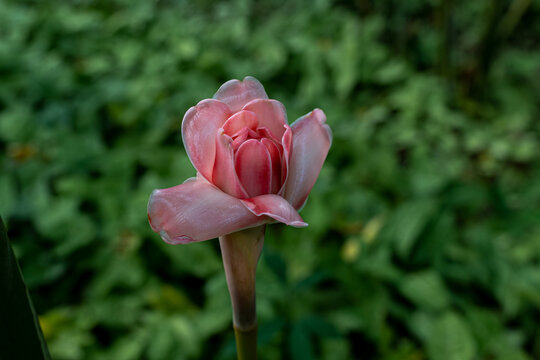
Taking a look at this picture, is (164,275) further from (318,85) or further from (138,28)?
(138,28)

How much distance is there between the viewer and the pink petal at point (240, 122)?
0.29 meters

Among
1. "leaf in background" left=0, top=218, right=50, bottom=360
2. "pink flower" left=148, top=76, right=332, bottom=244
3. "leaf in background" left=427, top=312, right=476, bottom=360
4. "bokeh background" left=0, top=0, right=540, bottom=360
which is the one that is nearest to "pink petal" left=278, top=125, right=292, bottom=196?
"pink flower" left=148, top=76, right=332, bottom=244

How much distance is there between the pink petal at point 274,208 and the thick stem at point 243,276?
0.11 ft

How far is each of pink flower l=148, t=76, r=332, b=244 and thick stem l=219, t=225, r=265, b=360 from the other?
0.10 feet

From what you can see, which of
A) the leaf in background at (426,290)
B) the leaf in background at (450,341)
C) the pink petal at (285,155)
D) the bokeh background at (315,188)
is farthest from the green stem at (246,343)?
the leaf in background at (426,290)

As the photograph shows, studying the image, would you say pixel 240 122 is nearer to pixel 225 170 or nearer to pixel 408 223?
pixel 225 170

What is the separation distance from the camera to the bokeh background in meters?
1.25

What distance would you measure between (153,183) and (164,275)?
0.93ft

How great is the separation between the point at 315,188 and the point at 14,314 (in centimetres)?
132

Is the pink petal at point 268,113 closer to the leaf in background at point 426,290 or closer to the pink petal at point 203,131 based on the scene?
the pink petal at point 203,131

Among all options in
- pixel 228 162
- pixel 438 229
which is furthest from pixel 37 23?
pixel 228 162

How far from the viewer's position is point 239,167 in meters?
0.28

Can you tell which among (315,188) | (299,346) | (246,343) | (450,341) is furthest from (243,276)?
(315,188)

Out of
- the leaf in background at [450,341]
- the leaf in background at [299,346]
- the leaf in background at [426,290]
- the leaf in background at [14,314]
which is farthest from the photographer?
the leaf in background at [426,290]
